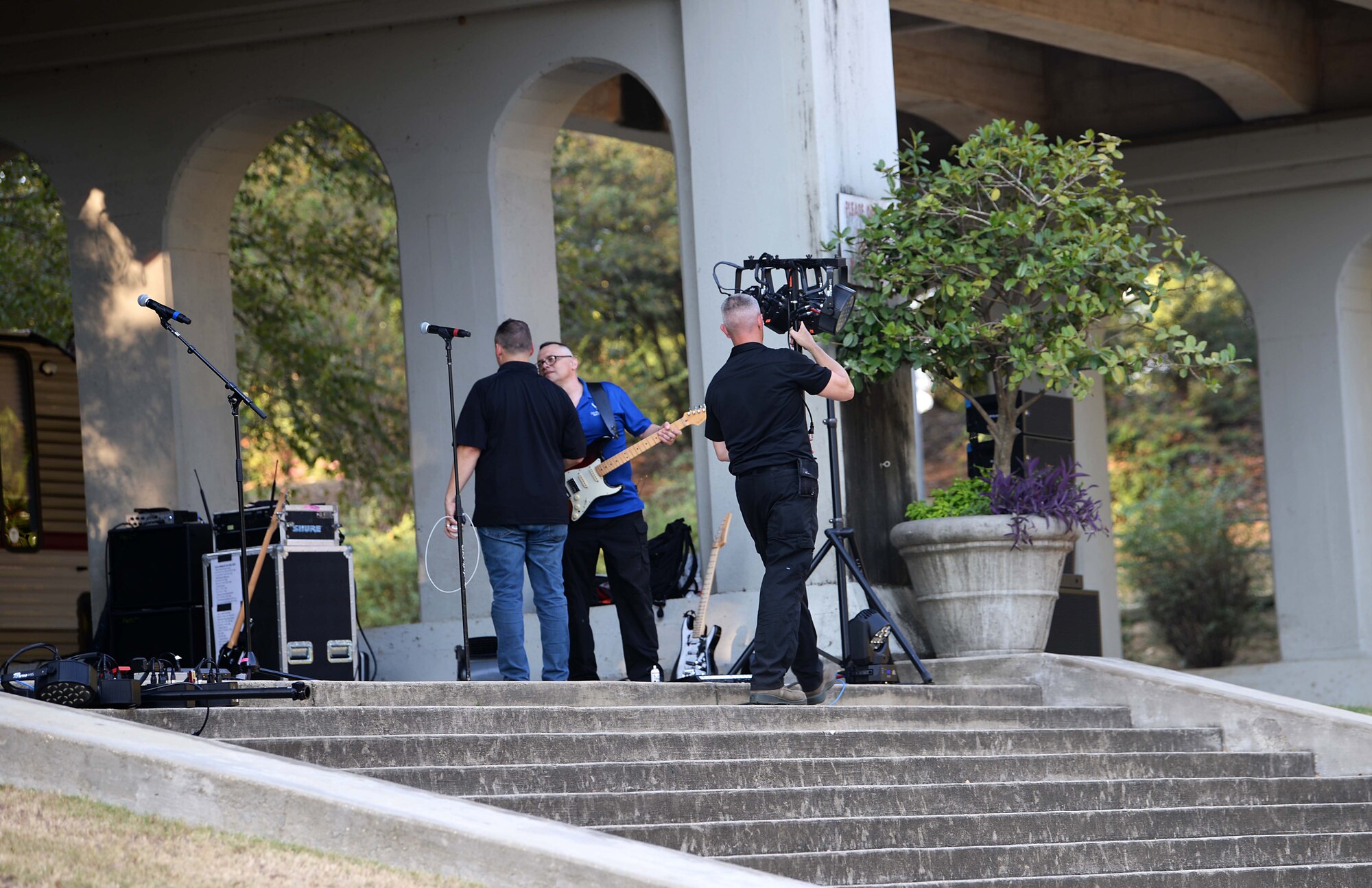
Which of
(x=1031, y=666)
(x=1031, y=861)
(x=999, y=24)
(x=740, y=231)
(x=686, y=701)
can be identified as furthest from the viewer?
(x=999, y=24)

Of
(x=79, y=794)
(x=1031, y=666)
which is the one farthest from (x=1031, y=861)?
(x=79, y=794)

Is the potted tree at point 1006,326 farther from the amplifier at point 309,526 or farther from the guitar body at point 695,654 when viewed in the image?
the amplifier at point 309,526

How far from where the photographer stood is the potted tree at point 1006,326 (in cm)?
848

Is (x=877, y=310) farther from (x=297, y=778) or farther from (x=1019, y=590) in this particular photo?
(x=297, y=778)

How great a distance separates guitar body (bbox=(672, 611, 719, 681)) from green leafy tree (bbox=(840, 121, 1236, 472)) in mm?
1532

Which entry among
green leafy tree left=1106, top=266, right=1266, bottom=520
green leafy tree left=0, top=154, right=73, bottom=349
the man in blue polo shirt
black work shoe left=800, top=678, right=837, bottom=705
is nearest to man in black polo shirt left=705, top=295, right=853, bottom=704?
black work shoe left=800, top=678, right=837, bottom=705

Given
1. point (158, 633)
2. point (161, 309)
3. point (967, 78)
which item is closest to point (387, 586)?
point (967, 78)

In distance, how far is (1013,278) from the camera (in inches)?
339

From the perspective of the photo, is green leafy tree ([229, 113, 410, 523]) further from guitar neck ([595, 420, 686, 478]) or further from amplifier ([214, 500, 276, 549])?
guitar neck ([595, 420, 686, 478])

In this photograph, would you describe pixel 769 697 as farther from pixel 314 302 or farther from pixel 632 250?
pixel 632 250

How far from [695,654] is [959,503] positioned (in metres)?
1.52

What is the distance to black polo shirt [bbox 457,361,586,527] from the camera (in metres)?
7.85

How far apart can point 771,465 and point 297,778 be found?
9.61 ft

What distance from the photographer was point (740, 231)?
9367 millimetres
